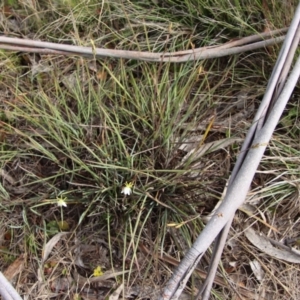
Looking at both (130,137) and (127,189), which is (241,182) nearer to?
(127,189)

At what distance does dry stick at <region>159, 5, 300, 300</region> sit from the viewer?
1.08 meters

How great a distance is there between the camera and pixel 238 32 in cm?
165

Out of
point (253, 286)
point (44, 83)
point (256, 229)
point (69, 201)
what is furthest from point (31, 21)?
point (253, 286)

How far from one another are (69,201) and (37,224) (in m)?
0.14

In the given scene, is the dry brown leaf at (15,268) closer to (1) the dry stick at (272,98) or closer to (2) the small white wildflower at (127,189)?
(2) the small white wildflower at (127,189)

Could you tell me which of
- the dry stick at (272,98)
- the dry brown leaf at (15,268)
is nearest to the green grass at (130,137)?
the dry brown leaf at (15,268)

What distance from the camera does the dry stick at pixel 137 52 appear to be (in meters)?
1.56

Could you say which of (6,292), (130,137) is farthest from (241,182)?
(6,292)

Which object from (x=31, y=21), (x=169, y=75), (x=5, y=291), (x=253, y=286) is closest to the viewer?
(x=5, y=291)

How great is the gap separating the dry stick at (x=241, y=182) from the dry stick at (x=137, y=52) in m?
0.35

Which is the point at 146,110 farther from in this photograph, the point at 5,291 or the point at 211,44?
the point at 5,291

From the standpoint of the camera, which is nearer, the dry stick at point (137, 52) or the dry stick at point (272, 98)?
the dry stick at point (272, 98)

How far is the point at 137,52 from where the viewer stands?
62.0 inches

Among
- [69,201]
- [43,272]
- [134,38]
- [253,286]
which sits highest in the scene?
[134,38]
